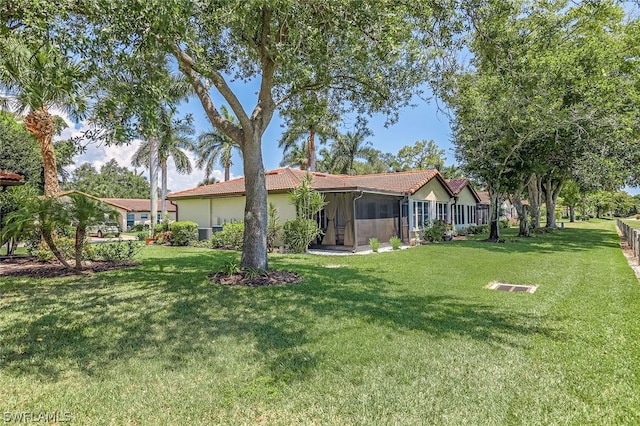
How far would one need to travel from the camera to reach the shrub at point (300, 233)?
15.2 meters

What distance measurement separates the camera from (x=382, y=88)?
9930 mm

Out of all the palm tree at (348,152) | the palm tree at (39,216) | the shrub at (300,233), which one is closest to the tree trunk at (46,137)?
the palm tree at (39,216)

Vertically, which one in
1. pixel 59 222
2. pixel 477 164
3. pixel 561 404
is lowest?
pixel 561 404

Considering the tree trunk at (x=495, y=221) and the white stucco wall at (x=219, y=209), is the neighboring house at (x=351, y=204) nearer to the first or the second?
the white stucco wall at (x=219, y=209)

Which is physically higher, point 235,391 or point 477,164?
point 477,164

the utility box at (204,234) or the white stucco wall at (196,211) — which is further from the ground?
the white stucco wall at (196,211)

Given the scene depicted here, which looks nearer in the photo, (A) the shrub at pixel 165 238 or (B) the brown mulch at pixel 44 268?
(B) the brown mulch at pixel 44 268

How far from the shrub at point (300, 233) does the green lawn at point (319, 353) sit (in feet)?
21.9

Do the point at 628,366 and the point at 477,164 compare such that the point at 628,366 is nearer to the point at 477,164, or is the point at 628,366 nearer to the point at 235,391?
the point at 235,391

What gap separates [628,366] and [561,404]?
61.1 inches

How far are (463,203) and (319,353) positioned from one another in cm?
2658

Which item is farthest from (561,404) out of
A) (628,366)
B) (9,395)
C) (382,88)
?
(382,88)

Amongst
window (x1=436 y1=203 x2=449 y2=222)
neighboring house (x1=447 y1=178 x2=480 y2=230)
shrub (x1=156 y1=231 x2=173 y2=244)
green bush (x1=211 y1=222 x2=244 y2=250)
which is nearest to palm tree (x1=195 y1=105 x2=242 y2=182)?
shrub (x1=156 y1=231 x2=173 y2=244)

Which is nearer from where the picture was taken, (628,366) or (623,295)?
(628,366)
